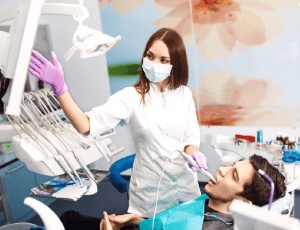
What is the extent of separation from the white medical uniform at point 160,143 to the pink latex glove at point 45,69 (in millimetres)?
554

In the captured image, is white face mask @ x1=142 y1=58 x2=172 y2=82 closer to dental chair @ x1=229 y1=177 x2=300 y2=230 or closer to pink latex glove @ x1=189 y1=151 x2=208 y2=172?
pink latex glove @ x1=189 y1=151 x2=208 y2=172

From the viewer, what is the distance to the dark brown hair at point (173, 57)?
5.67 feet

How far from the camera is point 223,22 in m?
3.04

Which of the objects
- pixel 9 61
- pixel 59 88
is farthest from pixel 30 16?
pixel 59 88

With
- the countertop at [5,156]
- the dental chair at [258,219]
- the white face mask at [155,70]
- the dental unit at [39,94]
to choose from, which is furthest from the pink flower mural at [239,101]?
the dental chair at [258,219]

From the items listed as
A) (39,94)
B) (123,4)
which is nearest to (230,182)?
(39,94)

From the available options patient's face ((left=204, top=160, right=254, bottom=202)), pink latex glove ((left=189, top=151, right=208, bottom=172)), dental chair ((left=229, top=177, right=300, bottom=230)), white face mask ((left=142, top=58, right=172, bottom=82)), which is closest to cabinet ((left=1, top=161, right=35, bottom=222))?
white face mask ((left=142, top=58, right=172, bottom=82))

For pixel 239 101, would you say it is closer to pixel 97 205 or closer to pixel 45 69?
pixel 97 205

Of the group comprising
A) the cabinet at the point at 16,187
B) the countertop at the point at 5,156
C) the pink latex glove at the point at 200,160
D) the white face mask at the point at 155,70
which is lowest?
the cabinet at the point at 16,187

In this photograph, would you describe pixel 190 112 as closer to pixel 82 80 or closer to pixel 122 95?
pixel 122 95

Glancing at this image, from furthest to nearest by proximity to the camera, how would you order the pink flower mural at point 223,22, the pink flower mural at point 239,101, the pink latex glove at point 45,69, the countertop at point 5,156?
the pink flower mural at point 239,101, the pink flower mural at point 223,22, the countertop at point 5,156, the pink latex glove at point 45,69

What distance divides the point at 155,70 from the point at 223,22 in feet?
5.08

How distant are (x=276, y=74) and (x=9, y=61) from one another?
2.62 meters

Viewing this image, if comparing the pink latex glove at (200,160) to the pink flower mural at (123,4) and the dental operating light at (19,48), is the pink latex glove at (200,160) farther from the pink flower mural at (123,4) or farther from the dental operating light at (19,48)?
the pink flower mural at (123,4)
